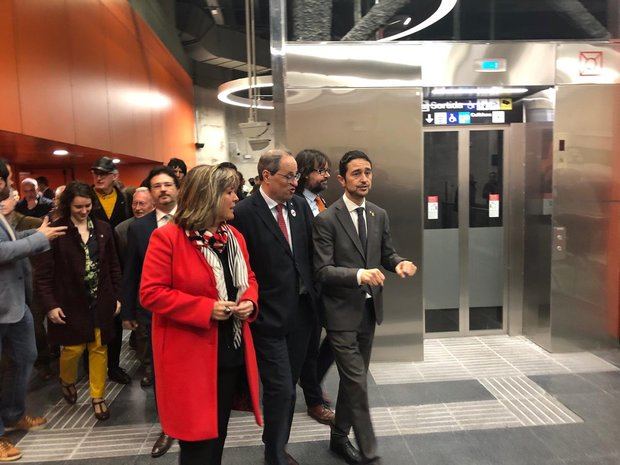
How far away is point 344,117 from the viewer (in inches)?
172

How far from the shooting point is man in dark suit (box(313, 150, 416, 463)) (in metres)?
2.72

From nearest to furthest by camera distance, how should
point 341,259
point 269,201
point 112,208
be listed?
1. point 269,201
2. point 341,259
3. point 112,208

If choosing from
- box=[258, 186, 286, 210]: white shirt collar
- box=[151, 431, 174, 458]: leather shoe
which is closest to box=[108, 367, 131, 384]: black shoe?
box=[151, 431, 174, 458]: leather shoe

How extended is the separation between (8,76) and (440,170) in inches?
166

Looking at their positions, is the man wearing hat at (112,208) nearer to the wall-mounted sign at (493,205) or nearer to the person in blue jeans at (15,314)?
the person in blue jeans at (15,314)

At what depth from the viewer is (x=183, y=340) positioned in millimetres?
2043

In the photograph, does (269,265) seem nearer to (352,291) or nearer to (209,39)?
(352,291)

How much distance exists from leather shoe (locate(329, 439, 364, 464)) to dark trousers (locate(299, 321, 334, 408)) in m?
0.51

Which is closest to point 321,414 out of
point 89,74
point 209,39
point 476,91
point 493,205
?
point 493,205

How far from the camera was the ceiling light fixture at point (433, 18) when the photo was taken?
4.63 metres

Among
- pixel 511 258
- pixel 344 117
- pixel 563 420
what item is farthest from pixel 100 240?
pixel 511 258

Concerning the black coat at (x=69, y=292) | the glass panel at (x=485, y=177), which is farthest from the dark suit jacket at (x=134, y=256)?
the glass panel at (x=485, y=177)

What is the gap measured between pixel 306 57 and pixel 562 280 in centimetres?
325

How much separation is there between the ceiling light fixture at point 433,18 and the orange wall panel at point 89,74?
382 centimetres
